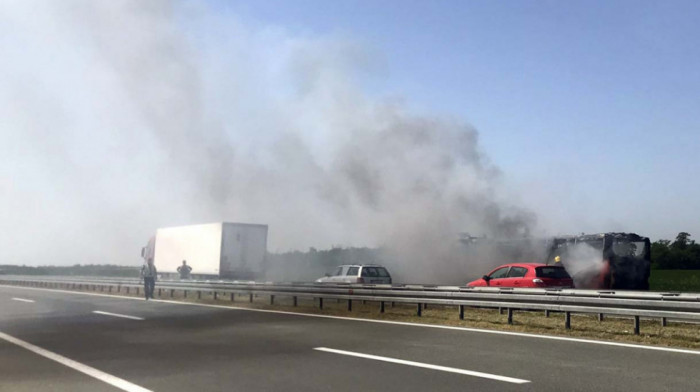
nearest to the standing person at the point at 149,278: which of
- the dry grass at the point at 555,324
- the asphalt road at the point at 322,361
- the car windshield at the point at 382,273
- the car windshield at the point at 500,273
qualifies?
the dry grass at the point at 555,324

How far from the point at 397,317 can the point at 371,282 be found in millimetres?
6848

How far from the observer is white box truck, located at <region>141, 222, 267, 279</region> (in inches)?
1159

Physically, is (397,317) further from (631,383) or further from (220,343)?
(631,383)

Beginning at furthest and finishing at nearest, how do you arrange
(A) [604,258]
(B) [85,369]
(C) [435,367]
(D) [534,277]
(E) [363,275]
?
1. (E) [363,275]
2. (A) [604,258]
3. (D) [534,277]
4. (B) [85,369]
5. (C) [435,367]

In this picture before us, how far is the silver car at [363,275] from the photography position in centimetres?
2164

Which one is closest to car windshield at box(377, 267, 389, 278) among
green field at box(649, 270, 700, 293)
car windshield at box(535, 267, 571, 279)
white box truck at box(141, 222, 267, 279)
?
car windshield at box(535, 267, 571, 279)

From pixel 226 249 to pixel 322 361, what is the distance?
22342 millimetres

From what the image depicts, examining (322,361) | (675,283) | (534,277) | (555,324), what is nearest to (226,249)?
(534,277)

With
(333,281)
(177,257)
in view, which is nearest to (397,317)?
(333,281)

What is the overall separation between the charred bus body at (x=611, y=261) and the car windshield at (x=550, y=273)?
4.56 meters

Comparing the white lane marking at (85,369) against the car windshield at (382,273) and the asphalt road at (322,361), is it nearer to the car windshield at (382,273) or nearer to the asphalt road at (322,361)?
the asphalt road at (322,361)

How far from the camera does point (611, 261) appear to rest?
20609 millimetres

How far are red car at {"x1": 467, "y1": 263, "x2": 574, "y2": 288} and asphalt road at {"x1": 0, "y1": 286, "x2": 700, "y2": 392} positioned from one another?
5.47 m

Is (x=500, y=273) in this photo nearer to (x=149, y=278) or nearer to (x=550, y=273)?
(x=550, y=273)
